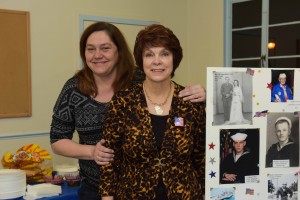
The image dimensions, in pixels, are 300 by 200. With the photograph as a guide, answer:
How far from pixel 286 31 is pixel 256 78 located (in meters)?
2.88

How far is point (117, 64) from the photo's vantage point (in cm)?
188

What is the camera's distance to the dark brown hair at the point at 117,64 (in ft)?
5.94

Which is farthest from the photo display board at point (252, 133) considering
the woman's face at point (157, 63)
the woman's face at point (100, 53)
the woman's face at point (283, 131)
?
the woman's face at point (100, 53)

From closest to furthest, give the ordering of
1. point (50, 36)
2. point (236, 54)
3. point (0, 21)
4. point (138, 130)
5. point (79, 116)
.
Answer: point (138, 130)
point (79, 116)
point (0, 21)
point (50, 36)
point (236, 54)

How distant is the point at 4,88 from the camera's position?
357cm

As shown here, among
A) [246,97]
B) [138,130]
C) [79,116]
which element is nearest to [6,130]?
[79,116]

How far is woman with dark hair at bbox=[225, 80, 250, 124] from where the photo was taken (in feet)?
5.12

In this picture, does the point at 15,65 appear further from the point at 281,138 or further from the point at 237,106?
the point at 281,138

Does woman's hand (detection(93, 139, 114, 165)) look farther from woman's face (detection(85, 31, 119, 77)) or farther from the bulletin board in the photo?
the bulletin board

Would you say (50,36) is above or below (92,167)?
above

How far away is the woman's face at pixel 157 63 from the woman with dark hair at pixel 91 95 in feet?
1.02

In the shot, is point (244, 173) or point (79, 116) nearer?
point (244, 173)

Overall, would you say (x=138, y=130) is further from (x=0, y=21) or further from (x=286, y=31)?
(x=286, y=31)

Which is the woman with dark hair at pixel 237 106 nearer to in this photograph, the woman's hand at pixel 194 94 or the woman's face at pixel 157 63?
the woman's hand at pixel 194 94
